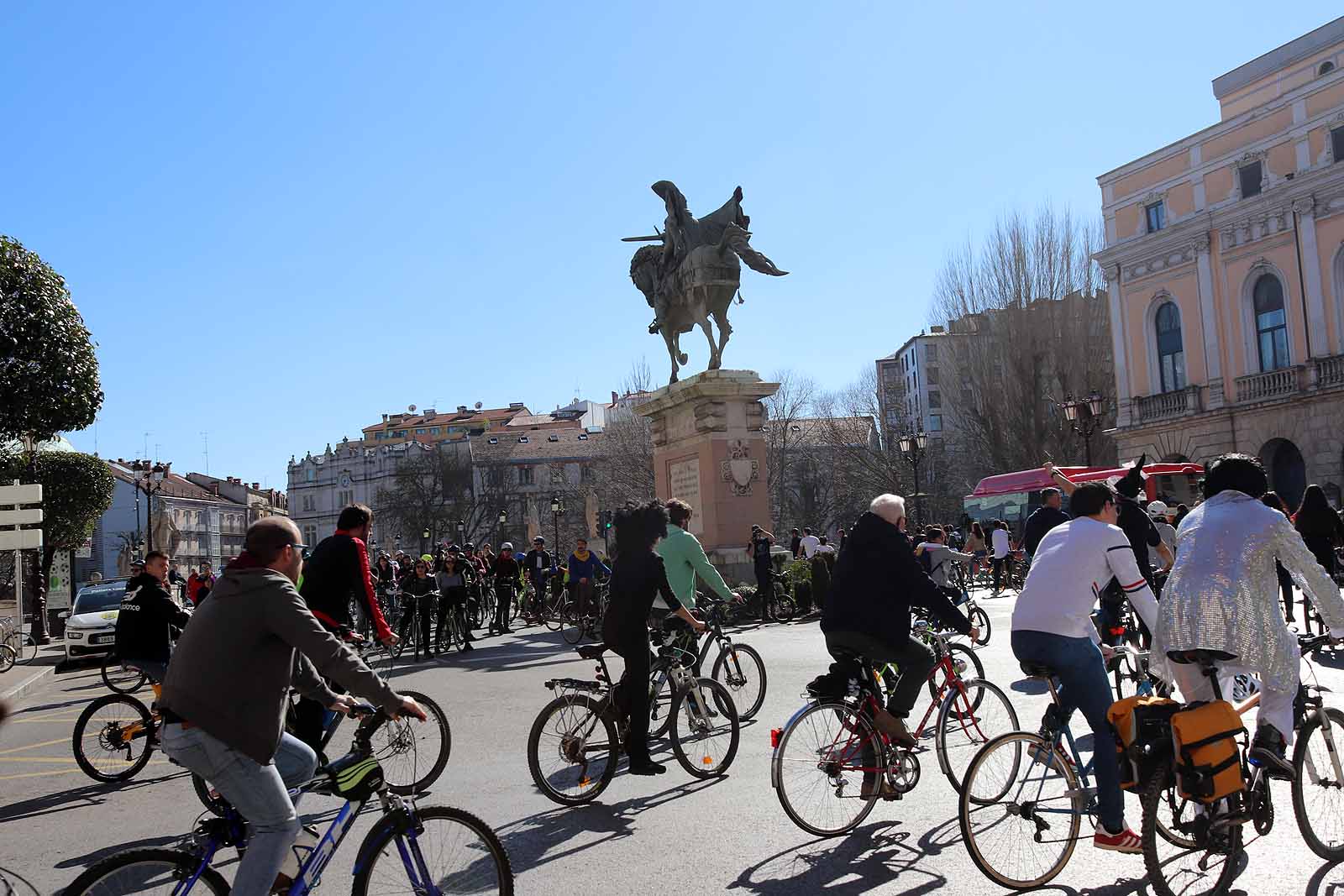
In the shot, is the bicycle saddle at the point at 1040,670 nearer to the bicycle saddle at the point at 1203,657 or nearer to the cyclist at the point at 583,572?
the bicycle saddle at the point at 1203,657

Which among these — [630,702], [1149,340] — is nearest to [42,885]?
[630,702]

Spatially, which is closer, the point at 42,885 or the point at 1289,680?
the point at 1289,680

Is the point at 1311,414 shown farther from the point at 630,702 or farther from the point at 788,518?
the point at 630,702

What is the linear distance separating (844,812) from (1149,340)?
3992 centimetres

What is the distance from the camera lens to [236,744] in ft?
12.6

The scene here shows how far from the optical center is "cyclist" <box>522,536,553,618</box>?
923 inches

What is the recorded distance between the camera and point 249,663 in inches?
153

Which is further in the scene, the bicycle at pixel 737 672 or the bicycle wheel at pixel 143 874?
the bicycle at pixel 737 672

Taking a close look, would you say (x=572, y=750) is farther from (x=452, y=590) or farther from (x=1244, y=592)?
(x=452, y=590)

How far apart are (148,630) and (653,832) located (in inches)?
194

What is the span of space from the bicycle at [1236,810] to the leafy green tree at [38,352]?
24.2 metres

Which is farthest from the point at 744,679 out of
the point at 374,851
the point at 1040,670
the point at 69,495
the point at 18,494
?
the point at 69,495

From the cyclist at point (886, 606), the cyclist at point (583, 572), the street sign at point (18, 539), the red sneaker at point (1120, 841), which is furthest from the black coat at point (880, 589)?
the street sign at point (18, 539)

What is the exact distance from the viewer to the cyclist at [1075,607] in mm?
5207
